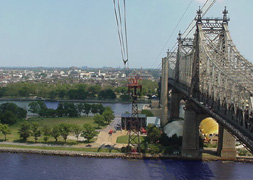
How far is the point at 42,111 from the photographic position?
32.3 meters

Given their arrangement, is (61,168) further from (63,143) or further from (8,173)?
(63,143)

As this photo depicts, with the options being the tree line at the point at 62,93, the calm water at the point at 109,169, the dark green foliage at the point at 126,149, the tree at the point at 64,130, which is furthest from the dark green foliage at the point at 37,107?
the tree line at the point at 62,93

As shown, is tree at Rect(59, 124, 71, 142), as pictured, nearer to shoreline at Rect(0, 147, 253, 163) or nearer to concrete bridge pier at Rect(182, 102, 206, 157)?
shoreline at Rect(0, 147, 253, 163)

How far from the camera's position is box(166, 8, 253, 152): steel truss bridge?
32.4 ft

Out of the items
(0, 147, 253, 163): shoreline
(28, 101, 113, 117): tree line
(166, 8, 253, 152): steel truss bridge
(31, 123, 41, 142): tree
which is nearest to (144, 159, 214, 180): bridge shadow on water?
(0, 147, 253, 163): shoreline

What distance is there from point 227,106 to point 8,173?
10.8m

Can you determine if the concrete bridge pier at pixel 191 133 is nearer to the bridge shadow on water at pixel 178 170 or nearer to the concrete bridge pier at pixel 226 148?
the bridge shadow on water at pixel 178 170

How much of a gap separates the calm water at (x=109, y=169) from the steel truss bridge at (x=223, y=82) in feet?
11.5

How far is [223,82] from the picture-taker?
41.3ft

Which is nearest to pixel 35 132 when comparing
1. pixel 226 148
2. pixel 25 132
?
pixel 25 132

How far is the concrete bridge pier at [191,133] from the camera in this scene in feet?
61.6

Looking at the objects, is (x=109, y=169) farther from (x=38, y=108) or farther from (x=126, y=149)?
(x=38, y=108)

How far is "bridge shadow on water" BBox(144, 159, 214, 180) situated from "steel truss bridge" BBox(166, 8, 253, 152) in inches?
132

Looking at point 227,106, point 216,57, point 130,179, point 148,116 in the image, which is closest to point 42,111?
point 148,116
